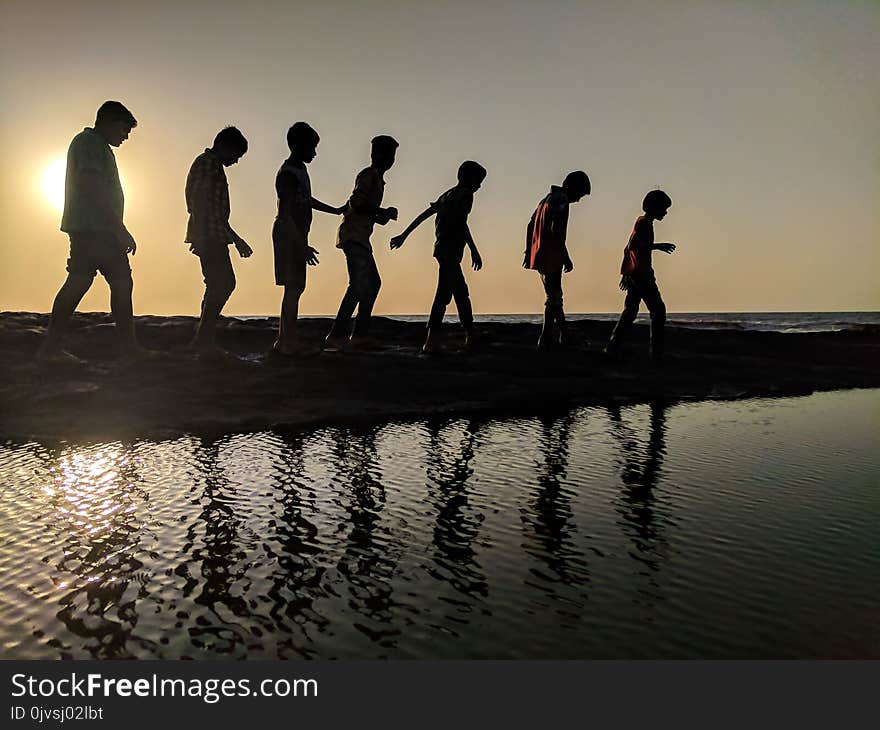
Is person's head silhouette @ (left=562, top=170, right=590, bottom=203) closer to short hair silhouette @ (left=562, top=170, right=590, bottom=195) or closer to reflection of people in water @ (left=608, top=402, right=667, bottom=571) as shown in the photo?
short hair silhouette @ (left=562, top=170, right=590, bottom=195)

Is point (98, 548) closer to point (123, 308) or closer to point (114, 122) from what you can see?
point (123, 308)

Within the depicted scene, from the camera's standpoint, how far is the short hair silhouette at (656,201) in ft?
29.2

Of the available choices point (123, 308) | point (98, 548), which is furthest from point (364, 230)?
point (98, 548)

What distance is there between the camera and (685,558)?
2.44 meters

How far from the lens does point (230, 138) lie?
7.07 m

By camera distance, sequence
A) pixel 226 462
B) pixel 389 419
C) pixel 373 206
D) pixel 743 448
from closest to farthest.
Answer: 1. pixel 226 462
2. pixel 743 448
3. pixel 389 419
4. pixel 373 206

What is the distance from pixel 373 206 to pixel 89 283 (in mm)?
3155

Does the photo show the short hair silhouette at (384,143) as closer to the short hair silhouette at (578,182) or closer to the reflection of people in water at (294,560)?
the short hair silhouette at (578,182)

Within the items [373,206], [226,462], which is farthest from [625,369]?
[226,462]

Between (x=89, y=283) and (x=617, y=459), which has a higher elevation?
(x=89, y=283)

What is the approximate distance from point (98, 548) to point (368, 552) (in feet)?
3.35

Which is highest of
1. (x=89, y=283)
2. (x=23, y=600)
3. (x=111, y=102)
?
(x=111, y=102)

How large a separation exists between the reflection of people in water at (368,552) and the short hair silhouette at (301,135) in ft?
14.7

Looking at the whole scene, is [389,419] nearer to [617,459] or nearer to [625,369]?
[617,459]
